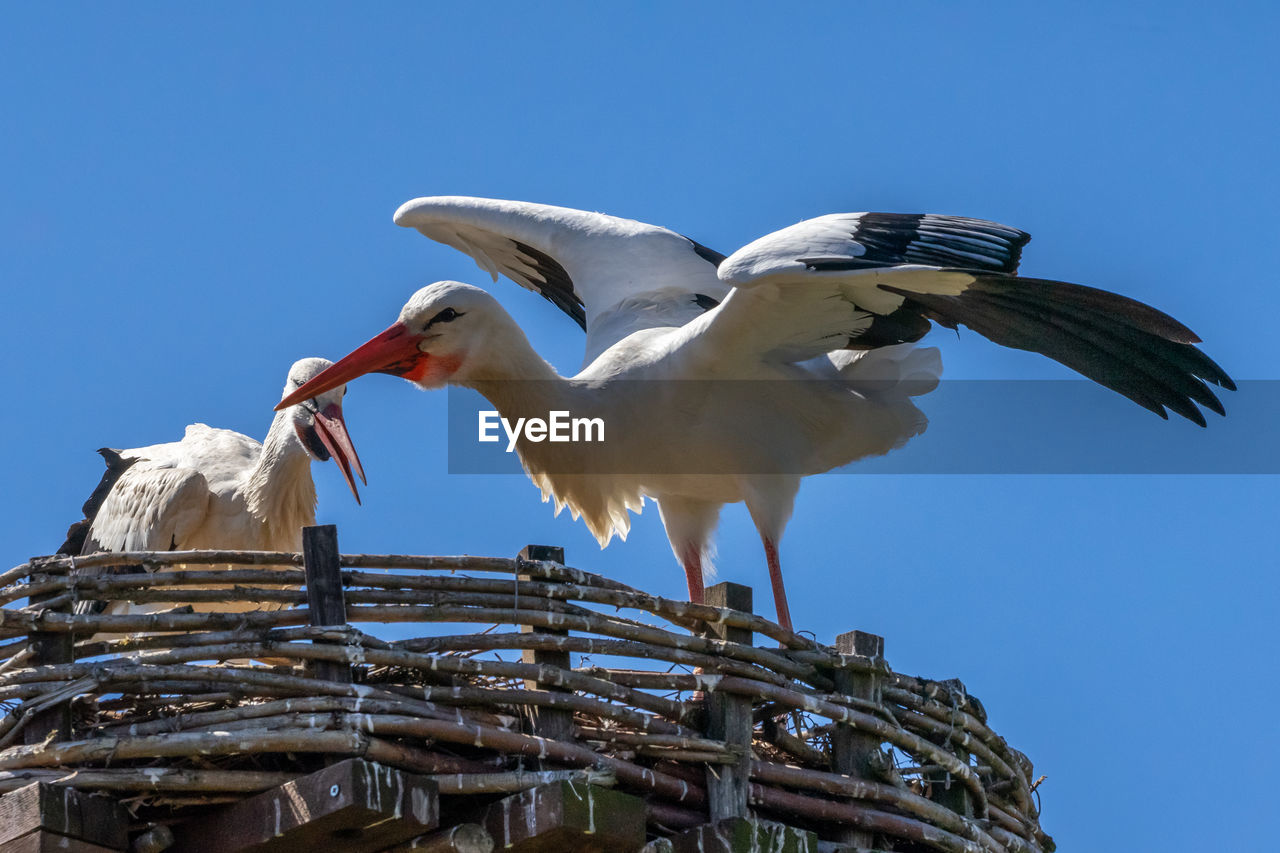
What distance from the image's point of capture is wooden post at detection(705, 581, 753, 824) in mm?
4516

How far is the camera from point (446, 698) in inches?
168

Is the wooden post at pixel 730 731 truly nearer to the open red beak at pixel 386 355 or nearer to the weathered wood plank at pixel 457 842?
the weathered wood plank at pixel 457 842

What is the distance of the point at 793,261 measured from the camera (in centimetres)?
559

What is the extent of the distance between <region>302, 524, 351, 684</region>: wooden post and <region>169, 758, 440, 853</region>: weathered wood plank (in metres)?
0.35

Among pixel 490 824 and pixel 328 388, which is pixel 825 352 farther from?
pixel 490 824

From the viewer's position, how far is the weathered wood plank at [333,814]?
12.8 feet

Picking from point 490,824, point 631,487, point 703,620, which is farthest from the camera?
point 631,487

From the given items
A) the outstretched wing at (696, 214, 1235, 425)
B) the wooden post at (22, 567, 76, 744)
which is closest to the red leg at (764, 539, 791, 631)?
the outstretched wing at (696, 214, 1235, 425)

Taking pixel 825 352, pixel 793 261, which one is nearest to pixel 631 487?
pixel 825 352

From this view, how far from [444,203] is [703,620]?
338 centimetres

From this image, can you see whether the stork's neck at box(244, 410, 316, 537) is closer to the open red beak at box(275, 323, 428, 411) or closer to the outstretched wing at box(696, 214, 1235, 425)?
the open red beak at box(275, 323, 428, 411)

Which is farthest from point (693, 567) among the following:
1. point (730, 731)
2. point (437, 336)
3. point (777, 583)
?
point (730, 731)

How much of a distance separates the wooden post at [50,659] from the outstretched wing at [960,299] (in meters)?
2.33

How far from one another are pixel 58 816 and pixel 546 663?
117 cm
